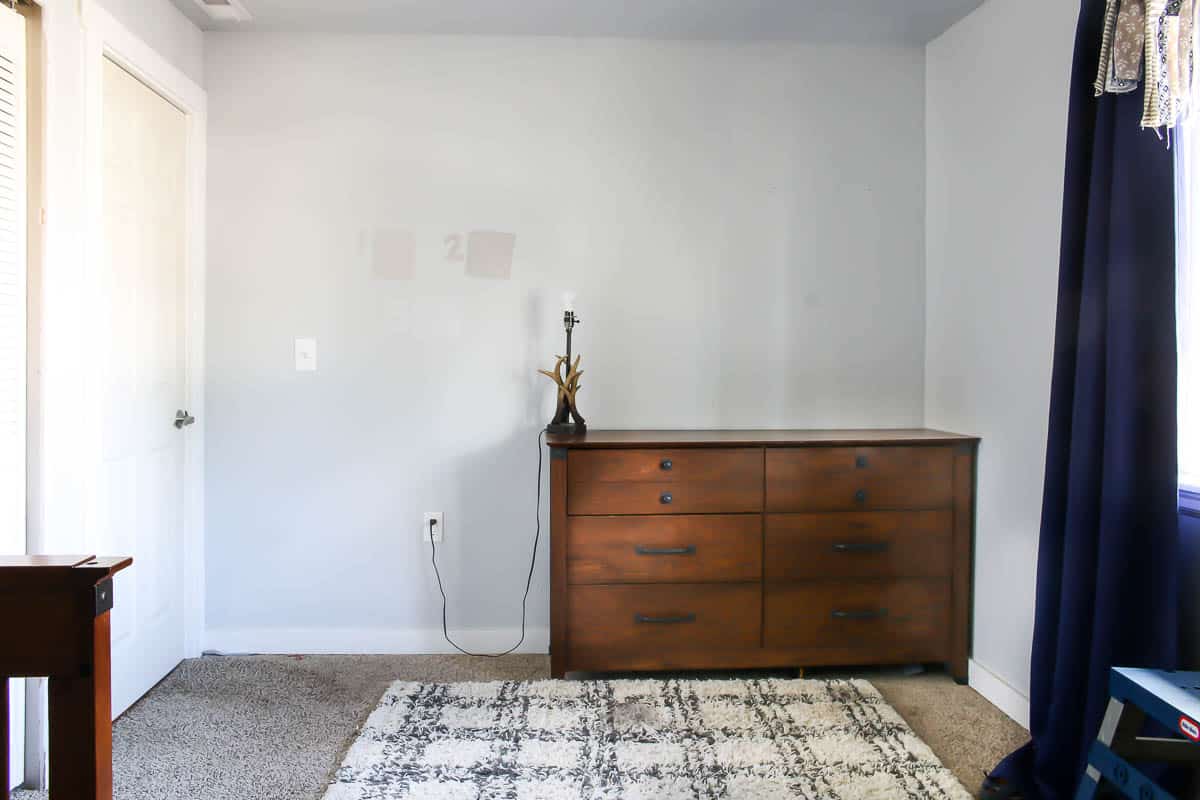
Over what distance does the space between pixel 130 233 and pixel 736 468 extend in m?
2.02

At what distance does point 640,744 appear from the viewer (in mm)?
2016

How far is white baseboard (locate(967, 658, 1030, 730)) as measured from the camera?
7.20ft

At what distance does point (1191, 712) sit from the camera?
1.26 m

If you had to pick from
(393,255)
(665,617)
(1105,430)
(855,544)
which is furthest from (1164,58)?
(393,255)

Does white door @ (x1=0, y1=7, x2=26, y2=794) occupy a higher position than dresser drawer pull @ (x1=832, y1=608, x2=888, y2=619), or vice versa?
white door @ (x1=0, y1=7, x2=26, y2=794)

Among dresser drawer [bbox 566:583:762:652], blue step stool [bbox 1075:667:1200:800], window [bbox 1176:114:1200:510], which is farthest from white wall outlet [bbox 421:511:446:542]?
window [bbox 1176:114:1200:510]

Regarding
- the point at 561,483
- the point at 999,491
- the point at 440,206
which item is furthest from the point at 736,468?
the point at 440,206

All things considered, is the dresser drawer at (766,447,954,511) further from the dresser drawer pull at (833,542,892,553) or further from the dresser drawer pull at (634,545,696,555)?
the dresser drawer pull at (634,545,696,555)

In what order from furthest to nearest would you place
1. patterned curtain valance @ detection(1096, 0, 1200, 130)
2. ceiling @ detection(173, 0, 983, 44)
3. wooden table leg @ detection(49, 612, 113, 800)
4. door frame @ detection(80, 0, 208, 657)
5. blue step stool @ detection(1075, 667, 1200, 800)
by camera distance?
ceiling @ detection(173, 0, 983, 44), door frame @ detection(80, 0, 208, 657), patterned curtain valance @ detection(1096, 0, 1200, 130), blue step stool @ detection(1075, 667, 1200, 800), wooden table leg @ detection(49, 612, 113, 800)

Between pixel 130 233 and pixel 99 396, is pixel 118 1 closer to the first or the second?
pixel 130 233

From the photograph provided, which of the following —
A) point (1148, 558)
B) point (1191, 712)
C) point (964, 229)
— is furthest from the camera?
point (964, 229)

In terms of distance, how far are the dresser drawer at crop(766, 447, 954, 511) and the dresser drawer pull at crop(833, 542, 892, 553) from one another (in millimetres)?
117

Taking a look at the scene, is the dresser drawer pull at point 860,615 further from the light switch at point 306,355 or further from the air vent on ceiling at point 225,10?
the air vent on ceiling at point 225,10

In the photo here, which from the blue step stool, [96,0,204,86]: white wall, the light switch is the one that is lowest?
the blue step stool
